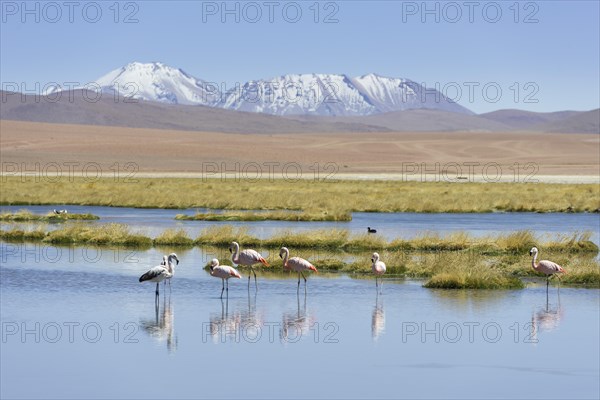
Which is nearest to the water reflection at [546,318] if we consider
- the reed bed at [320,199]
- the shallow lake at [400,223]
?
the shallow lake at [400,223]

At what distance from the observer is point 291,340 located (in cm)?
1542

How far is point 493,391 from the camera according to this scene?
1226cm

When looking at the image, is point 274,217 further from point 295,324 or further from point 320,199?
point 295,324

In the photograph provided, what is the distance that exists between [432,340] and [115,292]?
7.61 m

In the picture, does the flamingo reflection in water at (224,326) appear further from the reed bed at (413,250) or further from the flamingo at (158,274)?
the reed bed at (413,250)

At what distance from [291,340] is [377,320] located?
2.22 meters

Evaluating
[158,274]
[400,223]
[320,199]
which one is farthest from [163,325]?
[320,199]

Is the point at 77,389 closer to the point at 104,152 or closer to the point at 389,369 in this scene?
the point at 389,369

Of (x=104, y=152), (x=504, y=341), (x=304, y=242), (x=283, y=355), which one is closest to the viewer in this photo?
(x=283, y=355)

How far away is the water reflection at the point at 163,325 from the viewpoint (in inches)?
599

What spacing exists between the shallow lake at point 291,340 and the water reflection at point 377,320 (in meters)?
0.04

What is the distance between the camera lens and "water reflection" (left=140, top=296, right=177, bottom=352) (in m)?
15.2

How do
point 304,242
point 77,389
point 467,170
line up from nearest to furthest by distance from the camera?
point 77,389 < point 304,242 < point 467,170

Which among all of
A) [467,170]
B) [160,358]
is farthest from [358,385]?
[467,170]
